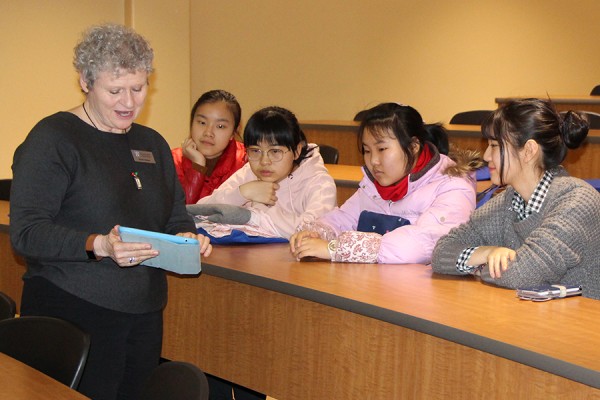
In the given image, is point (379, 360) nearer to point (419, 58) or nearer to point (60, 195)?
point (60, 195)

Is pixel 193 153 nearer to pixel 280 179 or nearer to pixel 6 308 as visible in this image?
pixel 280 179

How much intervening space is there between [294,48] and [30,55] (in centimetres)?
238

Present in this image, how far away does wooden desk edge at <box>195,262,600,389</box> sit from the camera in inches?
67.6

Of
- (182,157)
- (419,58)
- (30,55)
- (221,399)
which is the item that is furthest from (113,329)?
(419,58)

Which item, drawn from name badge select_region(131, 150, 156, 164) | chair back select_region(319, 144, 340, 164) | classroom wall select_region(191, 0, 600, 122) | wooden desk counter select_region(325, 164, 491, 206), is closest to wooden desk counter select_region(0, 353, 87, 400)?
name badge select_region(131, 150, 156, 164)

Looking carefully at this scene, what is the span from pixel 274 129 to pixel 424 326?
52.0 inches

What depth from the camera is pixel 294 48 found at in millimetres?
7113

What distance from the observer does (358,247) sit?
267 cm

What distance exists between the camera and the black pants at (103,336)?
7.29ft

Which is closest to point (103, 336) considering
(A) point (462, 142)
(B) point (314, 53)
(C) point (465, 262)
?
(C) point (465, 262)

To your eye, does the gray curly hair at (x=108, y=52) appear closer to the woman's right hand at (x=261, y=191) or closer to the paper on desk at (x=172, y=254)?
the paper on desk at (x=172, y=254)

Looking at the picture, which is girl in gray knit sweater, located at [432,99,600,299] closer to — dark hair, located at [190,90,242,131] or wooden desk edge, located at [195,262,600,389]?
wooden desk edge, located at [195,262,600,389]

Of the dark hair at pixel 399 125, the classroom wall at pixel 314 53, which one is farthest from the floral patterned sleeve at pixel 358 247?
the classroom wall at pixel 314 53

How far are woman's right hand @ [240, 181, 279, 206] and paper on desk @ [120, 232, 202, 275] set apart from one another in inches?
40.0
